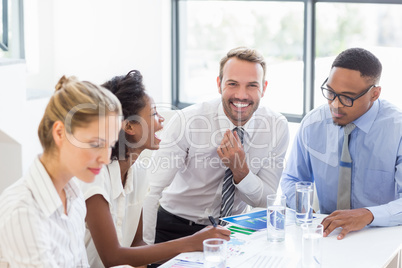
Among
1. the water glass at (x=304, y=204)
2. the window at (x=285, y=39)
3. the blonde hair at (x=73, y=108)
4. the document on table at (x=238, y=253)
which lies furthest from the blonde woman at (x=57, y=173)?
the window at (x=285, y=39)

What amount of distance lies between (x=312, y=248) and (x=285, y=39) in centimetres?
269

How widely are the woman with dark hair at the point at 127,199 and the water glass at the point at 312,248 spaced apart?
0.30 metres

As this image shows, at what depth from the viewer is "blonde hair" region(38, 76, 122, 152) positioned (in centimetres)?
160

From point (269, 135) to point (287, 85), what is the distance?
1594 mm

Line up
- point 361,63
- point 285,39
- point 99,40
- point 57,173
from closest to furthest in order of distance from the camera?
1. point 57,173
2. point 361,63
3. point 285,39
4. point 99,40

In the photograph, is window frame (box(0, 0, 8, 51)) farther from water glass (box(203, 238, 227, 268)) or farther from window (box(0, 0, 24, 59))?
water glass (box(203, 238, 227, 268))

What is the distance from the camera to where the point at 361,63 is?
260 cm

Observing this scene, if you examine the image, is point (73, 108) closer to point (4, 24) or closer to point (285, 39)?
point (4, 24)

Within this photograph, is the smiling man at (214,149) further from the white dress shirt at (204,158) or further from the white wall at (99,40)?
the white wall at (99,40)

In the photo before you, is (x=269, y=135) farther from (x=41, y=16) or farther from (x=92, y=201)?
(x=41, y=16)

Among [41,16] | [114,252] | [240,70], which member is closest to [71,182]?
[114,252]

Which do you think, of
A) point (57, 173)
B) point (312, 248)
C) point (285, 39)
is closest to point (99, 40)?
point (285, 39)

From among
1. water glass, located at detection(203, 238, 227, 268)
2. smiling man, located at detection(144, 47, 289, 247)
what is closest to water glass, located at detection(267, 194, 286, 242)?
water glass, located at detection(203, 238, 227, 268)

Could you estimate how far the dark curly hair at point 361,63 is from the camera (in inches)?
102
